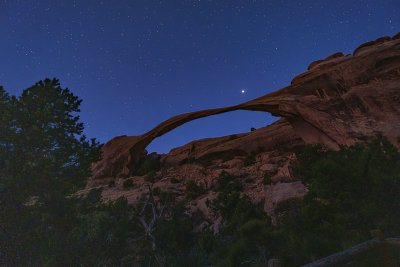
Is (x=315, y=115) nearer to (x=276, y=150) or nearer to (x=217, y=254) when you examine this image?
(x=276, y=150)

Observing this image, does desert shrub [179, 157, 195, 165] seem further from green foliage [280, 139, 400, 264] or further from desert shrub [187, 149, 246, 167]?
→ green foliage [280, 139, 400, 264]

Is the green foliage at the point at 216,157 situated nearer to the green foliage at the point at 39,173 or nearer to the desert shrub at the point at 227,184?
the desert shrub at the point at 227,184

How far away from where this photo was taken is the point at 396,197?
6242 mm

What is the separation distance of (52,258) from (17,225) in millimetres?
1901

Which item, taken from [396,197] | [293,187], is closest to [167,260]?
[396,197]

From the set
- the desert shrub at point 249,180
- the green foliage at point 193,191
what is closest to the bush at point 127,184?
the green foliage at point 193,191

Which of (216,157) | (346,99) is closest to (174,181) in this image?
(216,157)

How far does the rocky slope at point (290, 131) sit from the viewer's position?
51.6 ft

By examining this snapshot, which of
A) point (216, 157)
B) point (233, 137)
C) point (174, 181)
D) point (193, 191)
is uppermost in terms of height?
point (233, 137)

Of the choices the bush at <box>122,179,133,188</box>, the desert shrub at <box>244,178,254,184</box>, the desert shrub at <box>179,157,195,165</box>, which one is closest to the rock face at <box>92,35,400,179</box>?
the desert shrub at <box>244,178,254,184</box>

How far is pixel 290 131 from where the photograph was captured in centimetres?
2686

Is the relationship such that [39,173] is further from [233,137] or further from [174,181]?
[233,137]

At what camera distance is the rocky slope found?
15742 millimetres

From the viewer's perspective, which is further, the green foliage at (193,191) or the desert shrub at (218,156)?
the desert shrub at (218,156)
